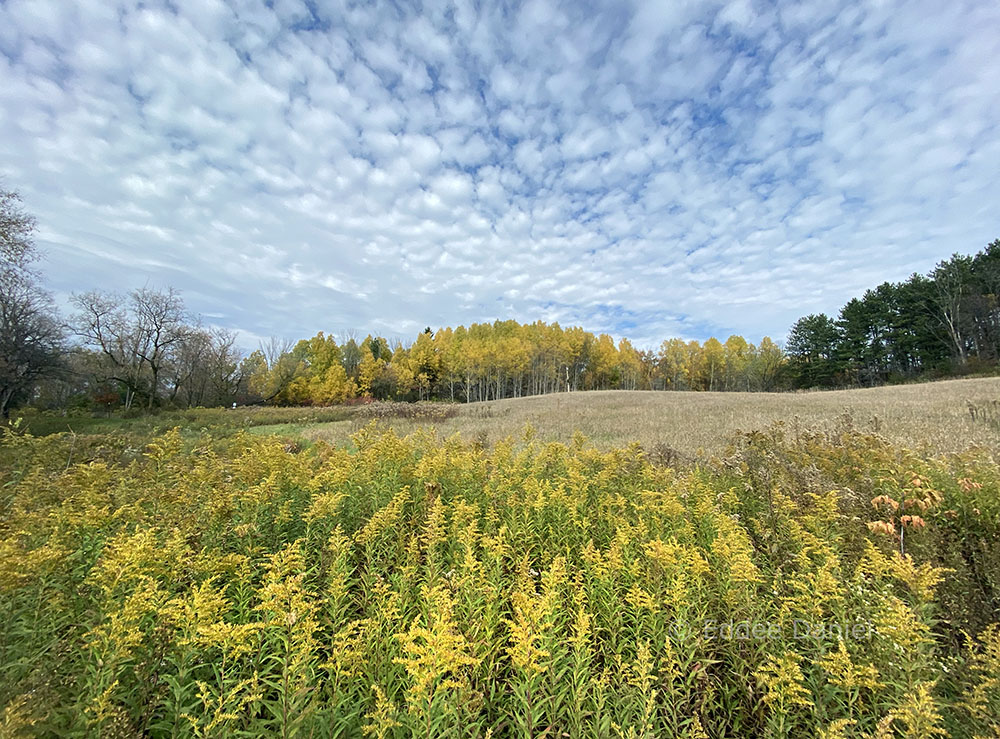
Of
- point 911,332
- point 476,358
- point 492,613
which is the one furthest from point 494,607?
point 911,332

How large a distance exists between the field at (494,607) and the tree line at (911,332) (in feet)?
182

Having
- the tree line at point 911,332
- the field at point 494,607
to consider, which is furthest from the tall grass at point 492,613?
the tree line at point 911,332

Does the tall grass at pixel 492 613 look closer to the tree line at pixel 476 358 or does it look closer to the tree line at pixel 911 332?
the tree line at pixel 476 358

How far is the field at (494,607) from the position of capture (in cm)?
176

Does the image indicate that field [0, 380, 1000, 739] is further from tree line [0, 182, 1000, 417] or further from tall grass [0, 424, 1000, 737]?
tree line [0, 182, 1000, 417]

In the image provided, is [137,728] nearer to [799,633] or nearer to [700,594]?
[700,594]

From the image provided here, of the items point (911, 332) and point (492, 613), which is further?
point (911, 332)

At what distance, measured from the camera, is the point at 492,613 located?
7.84ft

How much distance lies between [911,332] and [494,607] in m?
69.5

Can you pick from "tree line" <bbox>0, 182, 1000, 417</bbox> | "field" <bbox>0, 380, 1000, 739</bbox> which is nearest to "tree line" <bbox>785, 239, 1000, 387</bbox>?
"tree line" <bbox>0, 182, 1000, 417</bbox>

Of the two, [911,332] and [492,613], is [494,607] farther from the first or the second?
[911,332]

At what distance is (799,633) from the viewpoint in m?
2.42

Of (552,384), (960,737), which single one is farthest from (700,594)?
(552,384)

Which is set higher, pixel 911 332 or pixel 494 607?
pixel 911 332
